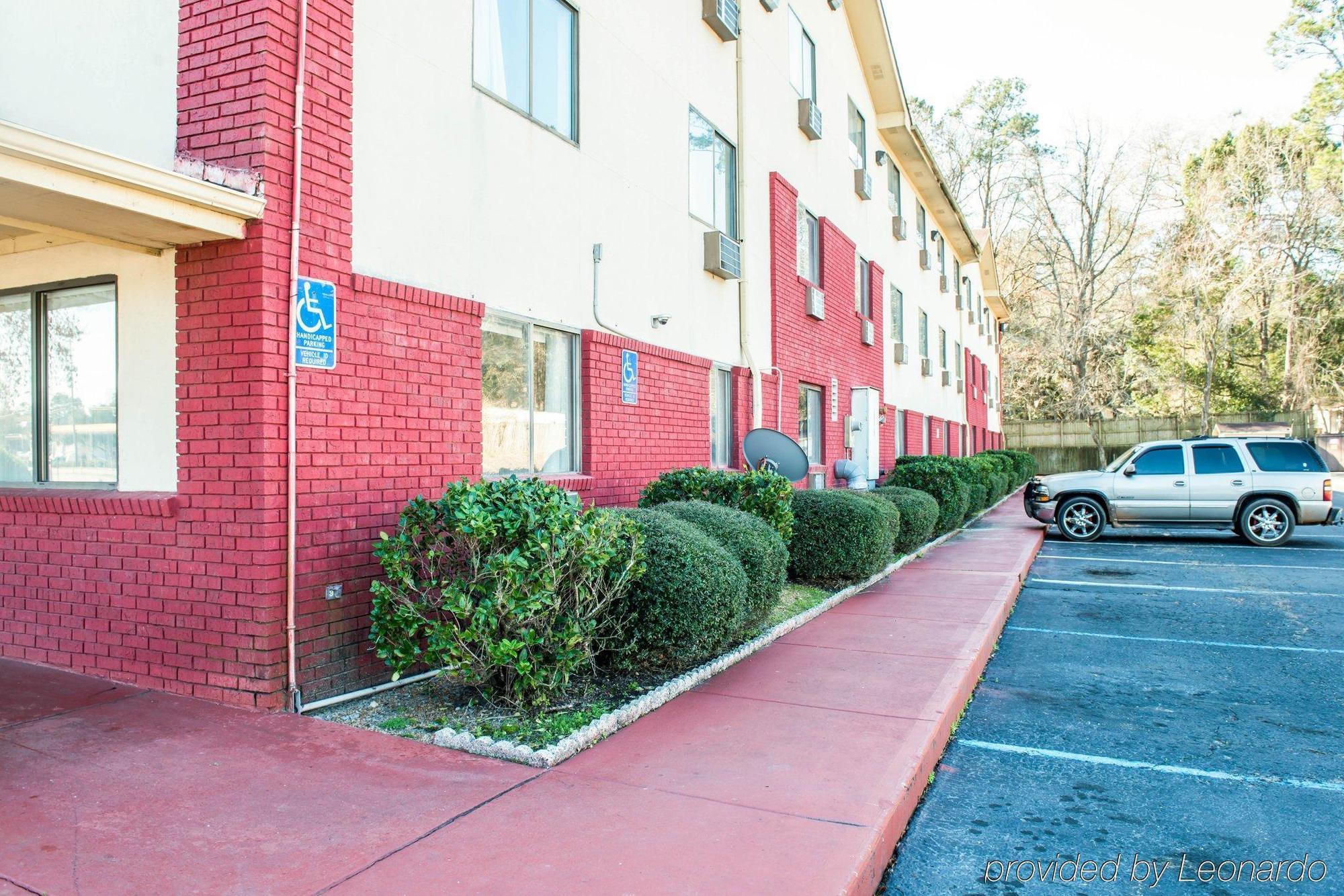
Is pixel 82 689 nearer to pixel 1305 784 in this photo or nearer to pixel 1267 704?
pixel 1305 784

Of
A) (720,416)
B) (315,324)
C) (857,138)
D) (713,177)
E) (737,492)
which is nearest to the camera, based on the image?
(315,324)

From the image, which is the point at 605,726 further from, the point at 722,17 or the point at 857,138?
the point at 857,138

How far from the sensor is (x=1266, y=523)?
1456 cm

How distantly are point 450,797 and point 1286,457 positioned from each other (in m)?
15.3

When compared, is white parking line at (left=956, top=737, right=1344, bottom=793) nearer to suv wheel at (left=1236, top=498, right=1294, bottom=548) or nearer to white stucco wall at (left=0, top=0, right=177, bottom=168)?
white stucco wall at (left=0, top=0, right=177, bottom=168)

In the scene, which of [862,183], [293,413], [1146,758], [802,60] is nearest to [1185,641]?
[1146,758]

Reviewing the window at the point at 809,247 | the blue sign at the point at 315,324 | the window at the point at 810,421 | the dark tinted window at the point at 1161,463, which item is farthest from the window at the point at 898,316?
the blue sign at the point at 315,324

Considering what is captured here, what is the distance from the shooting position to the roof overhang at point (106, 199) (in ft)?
13.0

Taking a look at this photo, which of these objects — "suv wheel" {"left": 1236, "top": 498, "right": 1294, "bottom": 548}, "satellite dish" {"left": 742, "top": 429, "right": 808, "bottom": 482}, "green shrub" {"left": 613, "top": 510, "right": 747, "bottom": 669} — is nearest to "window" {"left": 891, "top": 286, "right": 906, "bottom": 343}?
"suv wheel" {"left": 1236, "top": 498, "right": 1294, "bottom": 548}

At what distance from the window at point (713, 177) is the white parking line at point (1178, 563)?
7221 mm

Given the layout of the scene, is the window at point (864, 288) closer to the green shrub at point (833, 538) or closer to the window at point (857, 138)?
the window at point (857, 138)

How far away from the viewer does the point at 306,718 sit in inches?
196

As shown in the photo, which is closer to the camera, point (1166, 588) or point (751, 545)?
point (751, 545)

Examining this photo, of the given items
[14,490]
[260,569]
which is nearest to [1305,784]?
[260,569]
